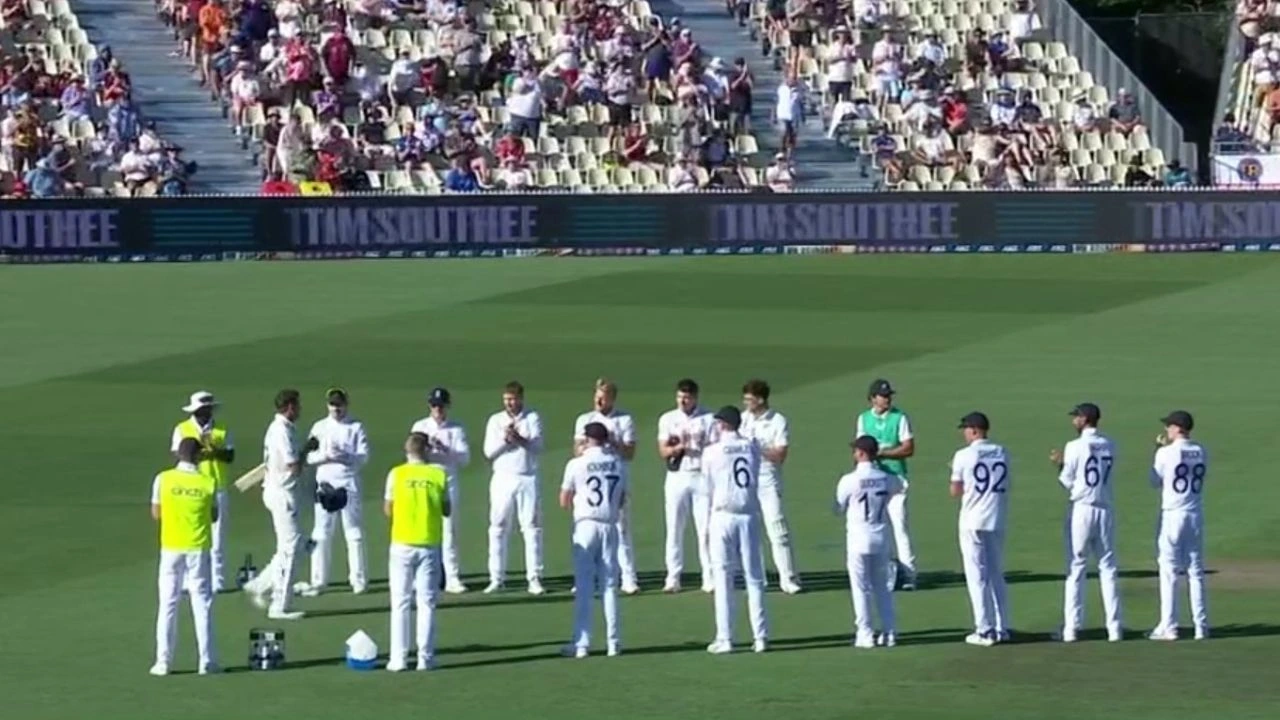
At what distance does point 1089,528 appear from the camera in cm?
1983

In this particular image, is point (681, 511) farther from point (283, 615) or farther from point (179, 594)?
point (179, 594)

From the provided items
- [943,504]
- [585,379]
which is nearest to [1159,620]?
[943,504]

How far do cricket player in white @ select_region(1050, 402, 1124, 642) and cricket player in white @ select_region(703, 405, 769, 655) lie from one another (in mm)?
2196

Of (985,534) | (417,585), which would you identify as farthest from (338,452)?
(985,534)

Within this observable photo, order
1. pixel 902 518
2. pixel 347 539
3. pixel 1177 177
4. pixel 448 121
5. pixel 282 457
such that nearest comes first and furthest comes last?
pixel 282 457
pixel 902 518
pixel 347 539
pixel 1177 177
pixel 448 121

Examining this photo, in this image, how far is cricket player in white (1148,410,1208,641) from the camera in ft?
64.8

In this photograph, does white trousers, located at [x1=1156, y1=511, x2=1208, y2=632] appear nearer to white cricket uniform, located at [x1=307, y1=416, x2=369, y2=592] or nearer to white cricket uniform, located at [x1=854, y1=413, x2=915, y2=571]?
white cricket uniform, located at [x1=854, y1=413, x2=915, y2=571]

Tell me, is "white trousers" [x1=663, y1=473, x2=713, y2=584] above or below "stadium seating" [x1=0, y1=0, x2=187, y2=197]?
below

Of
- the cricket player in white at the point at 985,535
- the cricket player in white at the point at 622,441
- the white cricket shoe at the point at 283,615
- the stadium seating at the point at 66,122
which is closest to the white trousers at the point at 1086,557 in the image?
the cricket player in white at the point at 985,535

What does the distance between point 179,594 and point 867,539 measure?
477cm

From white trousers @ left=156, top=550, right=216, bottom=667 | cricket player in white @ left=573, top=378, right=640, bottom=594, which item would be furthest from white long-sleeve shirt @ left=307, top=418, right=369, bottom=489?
white trousers @ left=156, top=550, right=216, bottom=667

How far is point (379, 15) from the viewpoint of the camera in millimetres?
52875

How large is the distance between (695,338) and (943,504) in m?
12.2

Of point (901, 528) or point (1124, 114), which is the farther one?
point (1124, 114)
